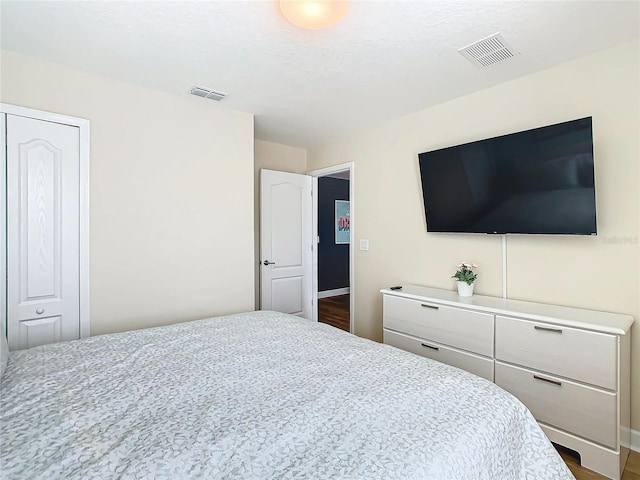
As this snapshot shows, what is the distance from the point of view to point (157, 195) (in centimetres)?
279

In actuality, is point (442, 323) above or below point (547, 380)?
above

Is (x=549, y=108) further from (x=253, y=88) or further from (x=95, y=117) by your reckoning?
(x=95, y=117)

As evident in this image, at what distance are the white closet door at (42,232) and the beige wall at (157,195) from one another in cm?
13

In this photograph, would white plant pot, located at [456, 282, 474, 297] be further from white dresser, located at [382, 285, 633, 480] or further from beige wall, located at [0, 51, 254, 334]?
beige wall, located at [0, 51, 254, 334]

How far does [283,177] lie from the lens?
4.27 m

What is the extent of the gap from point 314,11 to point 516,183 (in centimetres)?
180

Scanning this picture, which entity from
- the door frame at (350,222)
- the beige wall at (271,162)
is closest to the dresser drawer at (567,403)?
the door frame at (350,222)

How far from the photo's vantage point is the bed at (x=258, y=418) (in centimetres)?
90

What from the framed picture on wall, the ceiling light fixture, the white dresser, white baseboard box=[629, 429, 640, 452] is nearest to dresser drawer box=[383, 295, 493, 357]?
the white dresser

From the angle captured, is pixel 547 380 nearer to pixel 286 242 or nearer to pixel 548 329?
pixel 548 329

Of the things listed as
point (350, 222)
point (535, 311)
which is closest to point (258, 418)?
point (535, 311)

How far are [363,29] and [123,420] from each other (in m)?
2.13

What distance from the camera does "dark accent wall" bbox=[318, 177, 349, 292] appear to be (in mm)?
6859

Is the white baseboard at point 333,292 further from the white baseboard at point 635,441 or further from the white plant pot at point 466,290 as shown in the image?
the white baseboard at point 635,441
